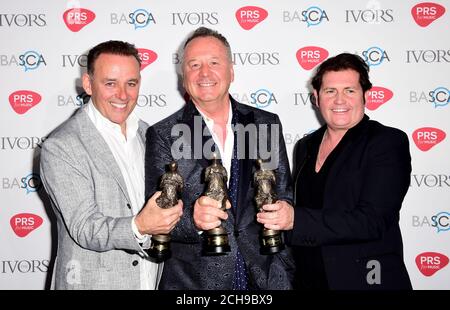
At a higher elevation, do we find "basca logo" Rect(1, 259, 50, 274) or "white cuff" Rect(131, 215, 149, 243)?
"white cuff" Rect(131, 215, 149, 243)

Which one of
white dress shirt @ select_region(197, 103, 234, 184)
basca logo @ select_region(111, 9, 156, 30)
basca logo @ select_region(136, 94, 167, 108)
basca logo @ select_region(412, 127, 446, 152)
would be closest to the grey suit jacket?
white dress shirt @ select_region(197, 103, 234, 184)

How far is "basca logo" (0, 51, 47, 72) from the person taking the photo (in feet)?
12.6

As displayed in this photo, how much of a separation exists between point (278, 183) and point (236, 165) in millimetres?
316

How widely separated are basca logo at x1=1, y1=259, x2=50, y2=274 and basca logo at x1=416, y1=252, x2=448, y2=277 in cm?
320

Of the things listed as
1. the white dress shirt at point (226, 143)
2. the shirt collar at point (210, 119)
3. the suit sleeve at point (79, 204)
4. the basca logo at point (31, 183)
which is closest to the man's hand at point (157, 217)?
the suit sleeve at point (79, 204)

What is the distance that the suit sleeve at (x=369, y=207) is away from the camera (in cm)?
243

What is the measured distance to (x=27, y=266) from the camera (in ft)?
12.9

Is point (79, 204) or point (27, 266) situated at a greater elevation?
point (79, 204)

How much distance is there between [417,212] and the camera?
12.9ft

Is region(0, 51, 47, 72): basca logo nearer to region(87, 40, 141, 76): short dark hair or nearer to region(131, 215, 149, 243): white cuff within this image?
region(87, 40, 141, 76): short dark hair

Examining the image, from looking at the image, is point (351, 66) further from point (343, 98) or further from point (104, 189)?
point (104, 189)

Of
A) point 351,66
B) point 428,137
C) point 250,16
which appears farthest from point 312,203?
point 250,16

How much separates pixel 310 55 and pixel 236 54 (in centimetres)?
62

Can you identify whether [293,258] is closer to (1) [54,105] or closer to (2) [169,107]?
(2) [169,107]
